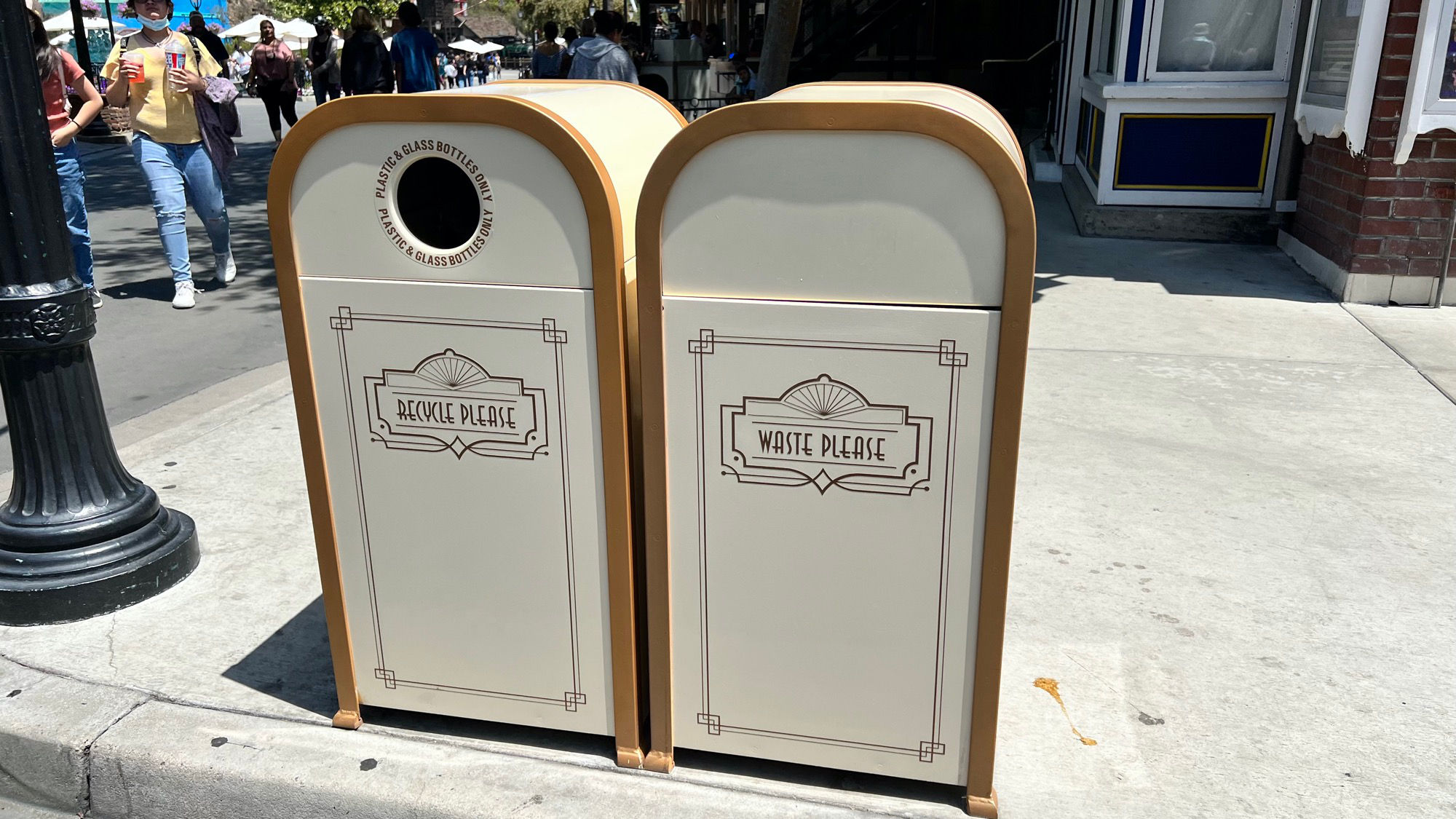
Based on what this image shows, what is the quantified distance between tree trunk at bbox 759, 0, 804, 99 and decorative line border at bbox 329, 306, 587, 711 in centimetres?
594

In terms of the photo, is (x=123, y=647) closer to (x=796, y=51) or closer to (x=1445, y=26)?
(x=1445, y=26)

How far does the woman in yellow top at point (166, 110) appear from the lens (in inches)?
259

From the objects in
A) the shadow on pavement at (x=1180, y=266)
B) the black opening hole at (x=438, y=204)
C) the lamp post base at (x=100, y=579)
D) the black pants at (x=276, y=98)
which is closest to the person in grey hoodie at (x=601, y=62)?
the shadow on pavement at (x=1180, y=266)

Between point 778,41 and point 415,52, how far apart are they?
531 centimetres

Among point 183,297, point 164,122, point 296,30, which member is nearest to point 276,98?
point 183,297

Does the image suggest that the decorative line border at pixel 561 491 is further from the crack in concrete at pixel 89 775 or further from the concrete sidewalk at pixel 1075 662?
the crack in concrete at pixel 89 775

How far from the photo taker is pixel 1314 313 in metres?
6.58

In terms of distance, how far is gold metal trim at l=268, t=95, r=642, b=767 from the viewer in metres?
2.19

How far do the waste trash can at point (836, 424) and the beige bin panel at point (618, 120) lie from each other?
8.7 inches

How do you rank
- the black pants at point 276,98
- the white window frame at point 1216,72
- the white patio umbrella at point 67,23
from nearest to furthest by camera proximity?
the white window frame at point 1216,72 < the black pants at point 276,98 < the white patio umbrella at point 67,23

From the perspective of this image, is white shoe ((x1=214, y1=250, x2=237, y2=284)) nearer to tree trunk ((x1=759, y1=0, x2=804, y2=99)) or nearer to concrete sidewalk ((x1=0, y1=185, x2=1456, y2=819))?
concrete sidewalk ((x1=0, y1=185, x2=1456, y2=819))

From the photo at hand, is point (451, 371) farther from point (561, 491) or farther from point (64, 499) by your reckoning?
point (64, 499)

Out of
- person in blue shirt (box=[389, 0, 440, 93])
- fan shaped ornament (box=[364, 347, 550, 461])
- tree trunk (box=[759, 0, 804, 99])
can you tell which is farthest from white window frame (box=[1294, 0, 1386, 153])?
person in blue shirt (box=[389, 0, 440, 93])

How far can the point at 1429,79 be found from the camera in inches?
243
